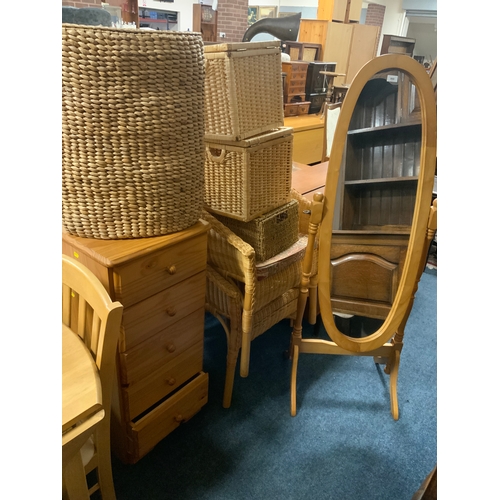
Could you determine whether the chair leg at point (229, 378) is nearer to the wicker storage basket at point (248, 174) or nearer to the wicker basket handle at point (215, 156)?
the wicker storage basket at point (248, 174)

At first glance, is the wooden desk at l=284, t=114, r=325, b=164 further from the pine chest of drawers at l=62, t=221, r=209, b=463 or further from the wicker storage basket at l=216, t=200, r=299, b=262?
the pine chest of drawers at l=62, t=221, r=209, b=463

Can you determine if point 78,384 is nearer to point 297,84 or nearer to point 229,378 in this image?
point 229,378

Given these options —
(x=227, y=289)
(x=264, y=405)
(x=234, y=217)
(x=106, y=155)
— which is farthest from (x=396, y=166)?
(x=264, y=405)

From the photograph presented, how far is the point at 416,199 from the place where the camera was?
1.25 meters

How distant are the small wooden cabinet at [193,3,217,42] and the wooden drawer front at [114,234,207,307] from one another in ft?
10.1

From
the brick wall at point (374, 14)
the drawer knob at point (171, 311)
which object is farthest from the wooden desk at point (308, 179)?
the brick wall at point (374, 14)

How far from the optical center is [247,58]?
1240 millimetres

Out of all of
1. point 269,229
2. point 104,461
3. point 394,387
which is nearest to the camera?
point 104,461

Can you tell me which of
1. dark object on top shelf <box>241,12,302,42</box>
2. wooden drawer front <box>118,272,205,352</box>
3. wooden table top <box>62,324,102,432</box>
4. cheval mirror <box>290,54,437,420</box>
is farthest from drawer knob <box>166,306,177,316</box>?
dark object on top shelf <box>241,12,302,42</box>

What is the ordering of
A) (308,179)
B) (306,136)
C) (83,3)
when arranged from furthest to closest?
1. (306,136)
2. (83,3)
3. (308,179)

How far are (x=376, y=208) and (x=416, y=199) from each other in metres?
0.13

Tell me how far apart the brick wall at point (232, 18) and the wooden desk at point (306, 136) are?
186 cm

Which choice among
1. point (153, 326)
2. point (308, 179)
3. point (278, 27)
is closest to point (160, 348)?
point (153, 326)
